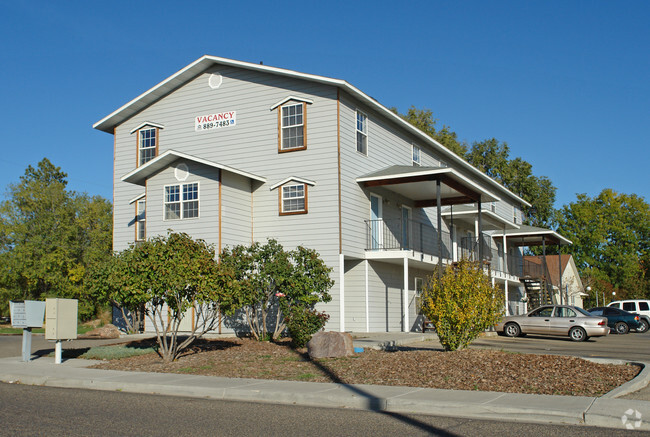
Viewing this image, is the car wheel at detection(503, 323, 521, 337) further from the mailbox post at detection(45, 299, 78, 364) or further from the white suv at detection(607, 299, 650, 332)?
the mailbox post at detection(45, 299, 78, 364)

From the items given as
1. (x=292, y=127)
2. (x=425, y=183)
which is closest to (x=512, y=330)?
(x=425, y=183)

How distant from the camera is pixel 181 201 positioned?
72.8 ft

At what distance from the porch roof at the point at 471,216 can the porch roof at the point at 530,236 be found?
117cm

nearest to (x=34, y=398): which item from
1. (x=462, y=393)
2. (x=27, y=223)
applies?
(x=462, y=393)

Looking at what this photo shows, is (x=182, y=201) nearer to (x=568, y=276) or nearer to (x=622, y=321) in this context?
(x=622, y=321)

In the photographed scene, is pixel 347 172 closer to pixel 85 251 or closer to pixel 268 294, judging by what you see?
pixel 268 294

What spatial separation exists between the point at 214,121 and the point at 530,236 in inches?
863

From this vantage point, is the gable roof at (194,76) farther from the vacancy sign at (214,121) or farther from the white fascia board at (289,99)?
the vacancy sign at (214,121)

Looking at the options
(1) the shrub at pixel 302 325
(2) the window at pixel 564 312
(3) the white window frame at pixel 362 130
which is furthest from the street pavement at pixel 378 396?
(3) the white window frame at pixel 362 130

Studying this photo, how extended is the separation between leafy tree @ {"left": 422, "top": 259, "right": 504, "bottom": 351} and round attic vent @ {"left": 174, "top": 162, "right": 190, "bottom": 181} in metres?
11.0

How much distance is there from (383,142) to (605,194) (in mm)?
52363

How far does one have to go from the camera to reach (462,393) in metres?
10.0

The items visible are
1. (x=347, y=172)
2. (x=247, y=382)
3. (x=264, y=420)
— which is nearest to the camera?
(x=264, y=420)

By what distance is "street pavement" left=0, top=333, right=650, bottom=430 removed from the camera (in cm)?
835
